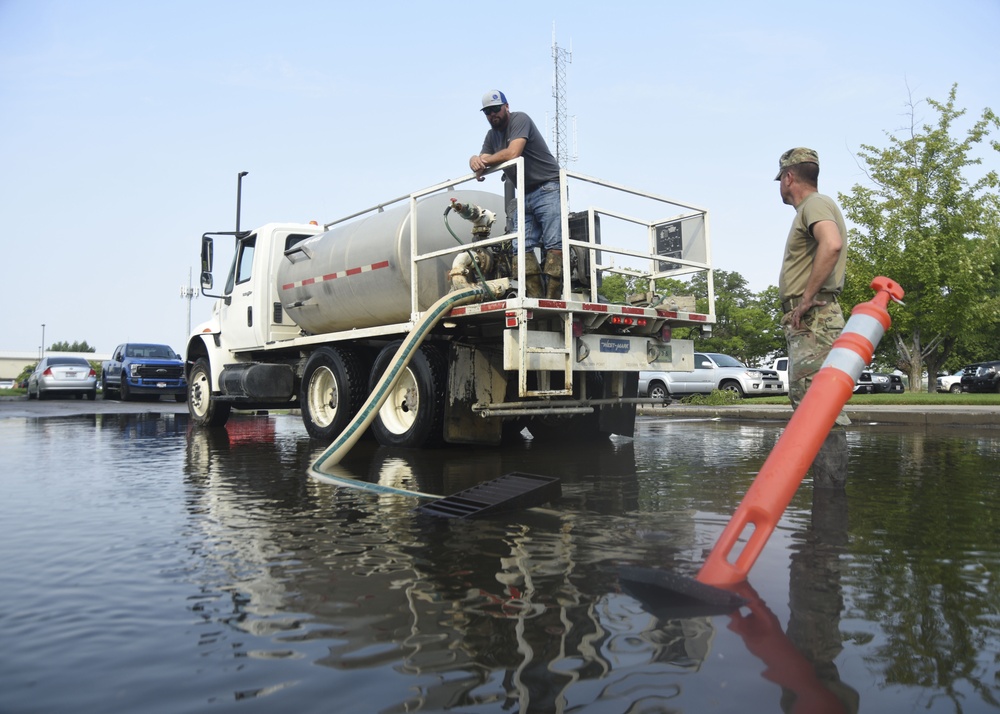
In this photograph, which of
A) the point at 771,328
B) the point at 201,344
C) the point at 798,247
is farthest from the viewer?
the point at 771,328

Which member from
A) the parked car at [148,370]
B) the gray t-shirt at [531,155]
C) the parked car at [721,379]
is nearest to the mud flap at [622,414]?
the gray t-shirt at [531,155]

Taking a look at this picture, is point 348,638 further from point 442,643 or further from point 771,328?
point 771,328

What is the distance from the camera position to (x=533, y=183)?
807cm

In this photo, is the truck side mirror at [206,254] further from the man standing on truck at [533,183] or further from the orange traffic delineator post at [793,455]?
the orange traffic delineator post at [793,455]

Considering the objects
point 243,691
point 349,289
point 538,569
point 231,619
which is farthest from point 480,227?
point 243,691

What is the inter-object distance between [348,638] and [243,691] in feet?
1.55

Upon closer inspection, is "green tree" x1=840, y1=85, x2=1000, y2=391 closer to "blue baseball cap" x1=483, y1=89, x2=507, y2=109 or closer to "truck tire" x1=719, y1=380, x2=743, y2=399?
"truck tire" x1=719, y1=380, x2=743, y2=399

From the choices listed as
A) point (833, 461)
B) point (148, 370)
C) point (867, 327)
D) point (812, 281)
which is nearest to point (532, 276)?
point (812, 281)

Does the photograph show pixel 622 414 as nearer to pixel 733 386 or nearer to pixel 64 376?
pixel 733 386

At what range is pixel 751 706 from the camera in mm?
2072

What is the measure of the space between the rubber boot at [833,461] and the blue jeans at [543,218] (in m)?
3.27

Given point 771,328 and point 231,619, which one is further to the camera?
point 771,328

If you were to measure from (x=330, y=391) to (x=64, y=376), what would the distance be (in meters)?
22.4

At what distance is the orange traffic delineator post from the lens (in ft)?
9.81
